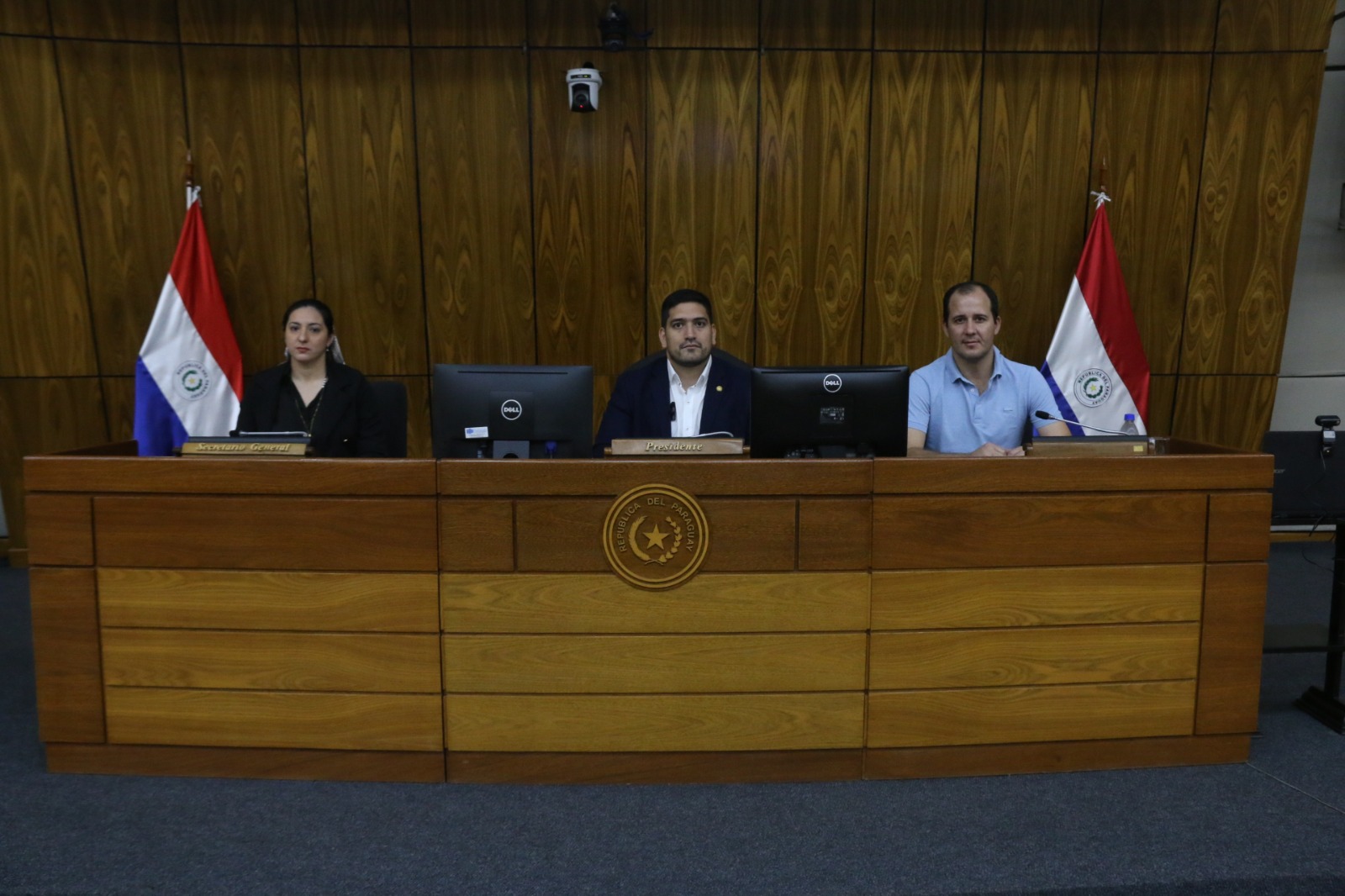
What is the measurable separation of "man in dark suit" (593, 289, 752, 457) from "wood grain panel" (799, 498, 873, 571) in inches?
32.6

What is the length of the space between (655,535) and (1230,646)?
1.67 metres

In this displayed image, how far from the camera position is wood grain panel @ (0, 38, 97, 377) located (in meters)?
4.38

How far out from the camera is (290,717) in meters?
2.39

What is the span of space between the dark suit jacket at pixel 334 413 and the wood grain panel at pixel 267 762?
1.14 meters

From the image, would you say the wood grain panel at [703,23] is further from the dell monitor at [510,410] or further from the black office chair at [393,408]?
the dell monitor at [510,410]

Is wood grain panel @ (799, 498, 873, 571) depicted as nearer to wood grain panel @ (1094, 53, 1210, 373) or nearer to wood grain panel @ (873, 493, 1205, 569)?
wood grain panel @ (873, 493, 1205, 569)

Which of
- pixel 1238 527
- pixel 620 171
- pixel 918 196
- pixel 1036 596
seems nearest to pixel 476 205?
pixel 620 171

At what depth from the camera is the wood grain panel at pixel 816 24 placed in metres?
4.50

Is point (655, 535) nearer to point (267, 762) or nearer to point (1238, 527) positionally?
point (267, 762)

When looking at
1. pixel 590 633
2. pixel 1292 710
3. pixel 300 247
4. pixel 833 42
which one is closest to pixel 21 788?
pixel 590 633

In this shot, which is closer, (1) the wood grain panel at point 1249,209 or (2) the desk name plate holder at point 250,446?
(2) the desk name plate holder at point 250,446

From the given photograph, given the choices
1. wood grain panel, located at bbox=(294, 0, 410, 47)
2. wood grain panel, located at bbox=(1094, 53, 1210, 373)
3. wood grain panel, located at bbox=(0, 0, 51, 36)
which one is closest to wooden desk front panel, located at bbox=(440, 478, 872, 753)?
wood grain panel, located at bbox=(294, 0, 410, 47)

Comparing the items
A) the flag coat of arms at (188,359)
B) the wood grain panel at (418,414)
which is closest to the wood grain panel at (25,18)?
the flag coat of arms at (188,359)

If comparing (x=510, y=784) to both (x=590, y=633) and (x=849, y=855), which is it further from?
(x=849, y=855)
